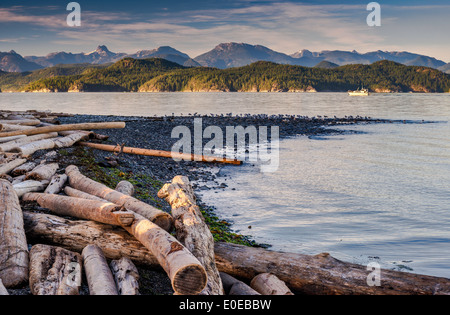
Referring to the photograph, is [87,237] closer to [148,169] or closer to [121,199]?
[121,199]

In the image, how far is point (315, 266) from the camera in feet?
21.1

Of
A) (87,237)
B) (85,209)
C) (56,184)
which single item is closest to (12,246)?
(87,237)

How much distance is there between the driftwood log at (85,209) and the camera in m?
6.39

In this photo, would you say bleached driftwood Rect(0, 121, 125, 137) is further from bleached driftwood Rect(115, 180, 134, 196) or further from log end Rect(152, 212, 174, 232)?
log end Rect(152, 212, 174, 232)

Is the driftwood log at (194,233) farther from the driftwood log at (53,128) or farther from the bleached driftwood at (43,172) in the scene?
the driftwood log at (53,128)

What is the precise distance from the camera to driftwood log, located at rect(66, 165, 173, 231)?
6.99 meters

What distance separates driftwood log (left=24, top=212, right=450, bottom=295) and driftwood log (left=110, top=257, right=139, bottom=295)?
0.37 meters

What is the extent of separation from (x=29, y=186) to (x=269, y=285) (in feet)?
22.5

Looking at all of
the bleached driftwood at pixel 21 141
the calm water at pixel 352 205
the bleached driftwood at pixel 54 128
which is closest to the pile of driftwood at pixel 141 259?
the calm water at pixel 352 205

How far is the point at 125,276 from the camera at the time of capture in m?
5.59

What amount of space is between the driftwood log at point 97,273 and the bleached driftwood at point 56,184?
368 cm
